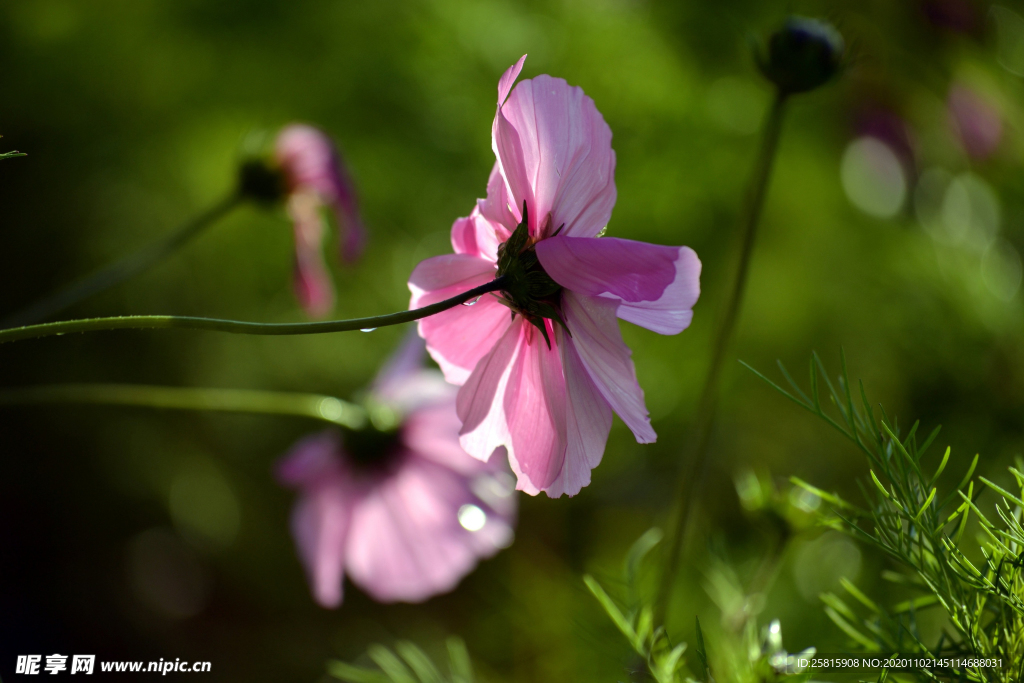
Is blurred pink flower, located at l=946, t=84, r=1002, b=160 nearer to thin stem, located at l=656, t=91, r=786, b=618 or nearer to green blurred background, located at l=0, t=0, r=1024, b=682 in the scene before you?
green blurred background, located at l=0, t=0, r=1024, b=682

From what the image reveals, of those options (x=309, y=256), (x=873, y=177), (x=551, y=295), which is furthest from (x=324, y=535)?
(x=873, y=177)

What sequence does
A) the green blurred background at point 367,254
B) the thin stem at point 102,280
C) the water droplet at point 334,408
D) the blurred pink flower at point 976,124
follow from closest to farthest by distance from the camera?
the thin stem at point 102,280 → the water droplet at point 334,408 → the green blurred background at point 367,254 → the blurred pink flower at point 976,124

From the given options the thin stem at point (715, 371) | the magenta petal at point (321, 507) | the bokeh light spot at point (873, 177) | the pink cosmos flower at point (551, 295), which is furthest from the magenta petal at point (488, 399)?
the bokeh light spot at point (873, 177)

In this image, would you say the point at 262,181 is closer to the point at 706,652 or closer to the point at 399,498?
the point at 399,498

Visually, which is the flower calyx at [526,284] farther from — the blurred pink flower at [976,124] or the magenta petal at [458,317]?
the blurred pink flower at [976,124]

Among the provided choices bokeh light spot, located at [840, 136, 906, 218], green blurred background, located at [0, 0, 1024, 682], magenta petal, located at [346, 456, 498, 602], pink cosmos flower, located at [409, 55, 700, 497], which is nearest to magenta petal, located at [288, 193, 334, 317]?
magenta petal, located at [346, 456, 498, 602]

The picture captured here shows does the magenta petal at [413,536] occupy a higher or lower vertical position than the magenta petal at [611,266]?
lower
